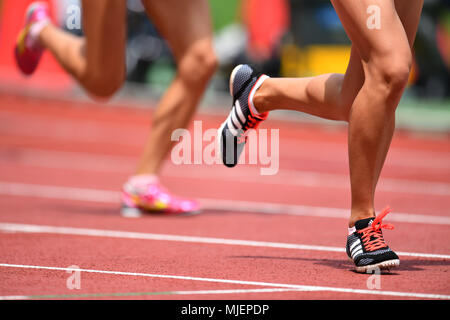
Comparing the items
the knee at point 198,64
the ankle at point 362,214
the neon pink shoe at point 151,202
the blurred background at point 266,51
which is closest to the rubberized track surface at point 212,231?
the neon pink shoe at point 151,202

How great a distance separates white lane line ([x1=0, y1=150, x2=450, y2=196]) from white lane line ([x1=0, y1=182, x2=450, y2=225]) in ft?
5.02

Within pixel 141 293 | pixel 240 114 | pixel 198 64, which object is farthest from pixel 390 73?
pixel 198 64

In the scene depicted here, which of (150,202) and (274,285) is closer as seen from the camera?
(274,285)

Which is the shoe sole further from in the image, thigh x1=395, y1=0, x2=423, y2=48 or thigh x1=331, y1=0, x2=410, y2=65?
thigh x1=395, y1=0, x2=423, y2=48

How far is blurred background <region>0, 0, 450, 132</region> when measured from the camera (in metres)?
16.2

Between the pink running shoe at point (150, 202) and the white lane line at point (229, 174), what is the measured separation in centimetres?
244

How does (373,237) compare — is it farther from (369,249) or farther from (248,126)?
(248,126)

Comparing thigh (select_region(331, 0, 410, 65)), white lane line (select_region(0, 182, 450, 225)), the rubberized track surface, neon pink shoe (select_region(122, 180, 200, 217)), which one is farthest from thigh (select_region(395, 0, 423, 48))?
neon pink shoe (select_region(122, 180, 200, 217))

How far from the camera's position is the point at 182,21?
6.21m

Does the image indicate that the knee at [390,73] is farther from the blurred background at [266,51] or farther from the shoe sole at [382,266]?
the blurred background at [266,51]

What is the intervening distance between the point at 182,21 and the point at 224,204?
1.62 meters

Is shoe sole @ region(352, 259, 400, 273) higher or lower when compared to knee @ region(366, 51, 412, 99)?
lower

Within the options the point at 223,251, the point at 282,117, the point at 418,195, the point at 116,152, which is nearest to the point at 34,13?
the point at 223,251
